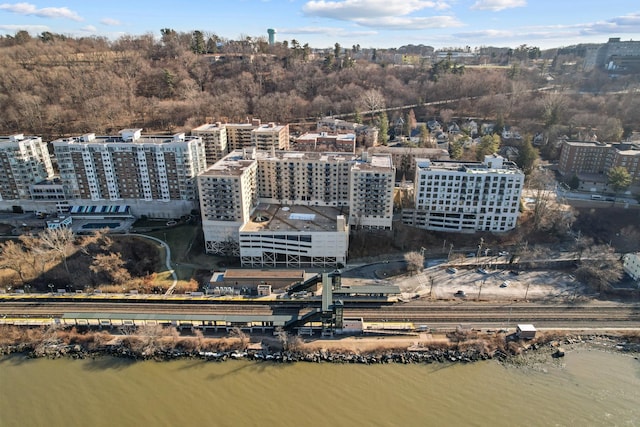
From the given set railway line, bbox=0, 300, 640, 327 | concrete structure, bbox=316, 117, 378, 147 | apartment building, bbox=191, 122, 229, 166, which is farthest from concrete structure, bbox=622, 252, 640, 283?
apartment building, bbox=191, 122, 229, 166

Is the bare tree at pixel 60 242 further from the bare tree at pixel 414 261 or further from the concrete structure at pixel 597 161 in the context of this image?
the concrete structure at pixel 597 161

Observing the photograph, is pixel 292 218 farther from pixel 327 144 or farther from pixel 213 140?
pixel 213 140

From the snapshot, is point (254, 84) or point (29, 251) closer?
point (29, 251)

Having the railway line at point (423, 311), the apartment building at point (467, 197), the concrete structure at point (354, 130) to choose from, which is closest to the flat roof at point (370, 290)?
the railway line at point (423, 311)

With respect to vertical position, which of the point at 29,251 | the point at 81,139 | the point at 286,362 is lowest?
the point at 286,362

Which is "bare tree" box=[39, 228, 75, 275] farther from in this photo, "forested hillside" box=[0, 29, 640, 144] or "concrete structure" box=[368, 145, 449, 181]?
"concrete structure" box=[368, 145, 449, 181]

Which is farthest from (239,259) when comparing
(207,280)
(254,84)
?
(254,84)

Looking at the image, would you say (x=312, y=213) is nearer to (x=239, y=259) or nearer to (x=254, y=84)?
(x=239, y=259)
